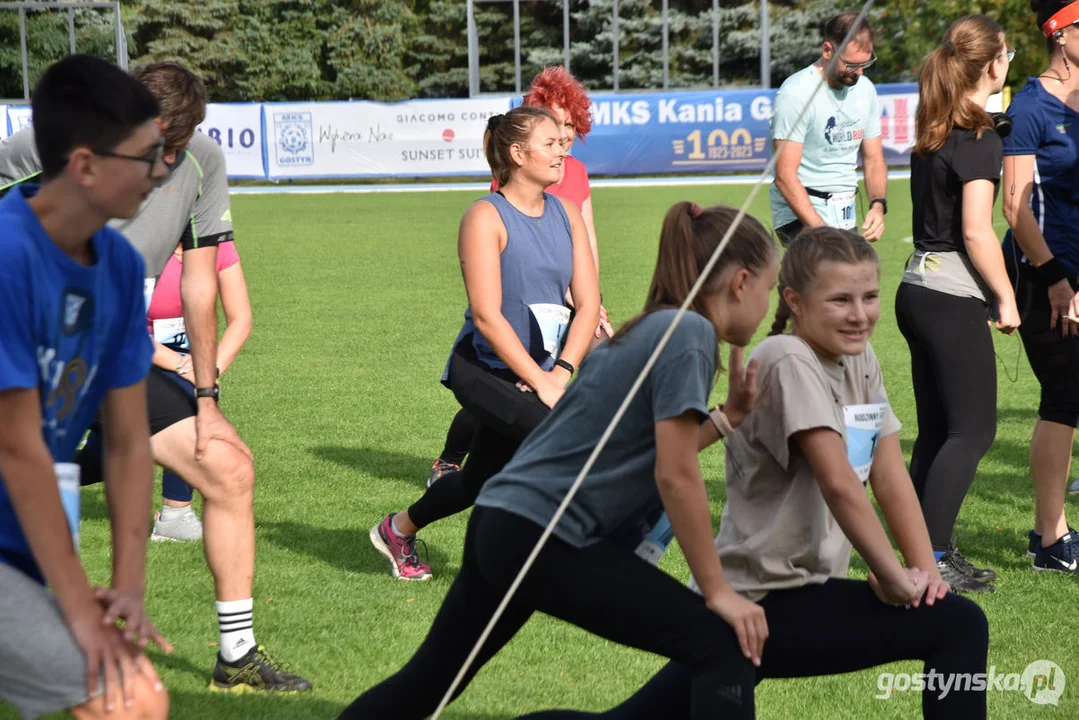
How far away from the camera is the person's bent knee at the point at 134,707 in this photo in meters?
2.24

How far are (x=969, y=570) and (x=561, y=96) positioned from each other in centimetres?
262

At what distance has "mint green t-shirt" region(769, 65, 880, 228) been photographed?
20.7 feet

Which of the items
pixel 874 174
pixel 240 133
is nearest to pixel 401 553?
pixel 874 174

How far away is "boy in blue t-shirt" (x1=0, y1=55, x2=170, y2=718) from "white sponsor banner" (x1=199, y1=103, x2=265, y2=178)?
99.4 feet

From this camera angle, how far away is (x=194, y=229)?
4199 mm

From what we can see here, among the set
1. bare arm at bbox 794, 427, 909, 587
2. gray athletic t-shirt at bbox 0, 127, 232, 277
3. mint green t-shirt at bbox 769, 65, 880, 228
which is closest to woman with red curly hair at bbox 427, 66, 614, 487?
mint green t-shirt at bbox 769, 65, 880, 228

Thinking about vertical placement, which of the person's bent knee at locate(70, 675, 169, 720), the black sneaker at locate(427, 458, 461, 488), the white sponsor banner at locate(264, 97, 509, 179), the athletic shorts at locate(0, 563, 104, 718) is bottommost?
the white sponsor banner at locate(264, 97, 509, 179)

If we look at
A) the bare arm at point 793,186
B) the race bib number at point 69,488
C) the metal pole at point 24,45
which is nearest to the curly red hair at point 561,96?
the bare arm at point 793,186

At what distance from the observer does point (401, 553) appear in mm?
5262

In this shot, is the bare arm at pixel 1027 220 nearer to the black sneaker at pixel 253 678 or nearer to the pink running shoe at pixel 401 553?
the pink running shoe at pixel 401 553

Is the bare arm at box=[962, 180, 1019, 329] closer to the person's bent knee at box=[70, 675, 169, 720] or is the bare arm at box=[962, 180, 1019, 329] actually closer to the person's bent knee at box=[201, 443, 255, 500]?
the person's bent knee at box=[201, 443, 255, 500]

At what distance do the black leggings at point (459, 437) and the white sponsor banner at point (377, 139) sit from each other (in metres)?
25.8

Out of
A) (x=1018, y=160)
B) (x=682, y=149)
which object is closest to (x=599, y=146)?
(x=682, y=149)

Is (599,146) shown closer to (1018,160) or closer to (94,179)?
(1018,160)
